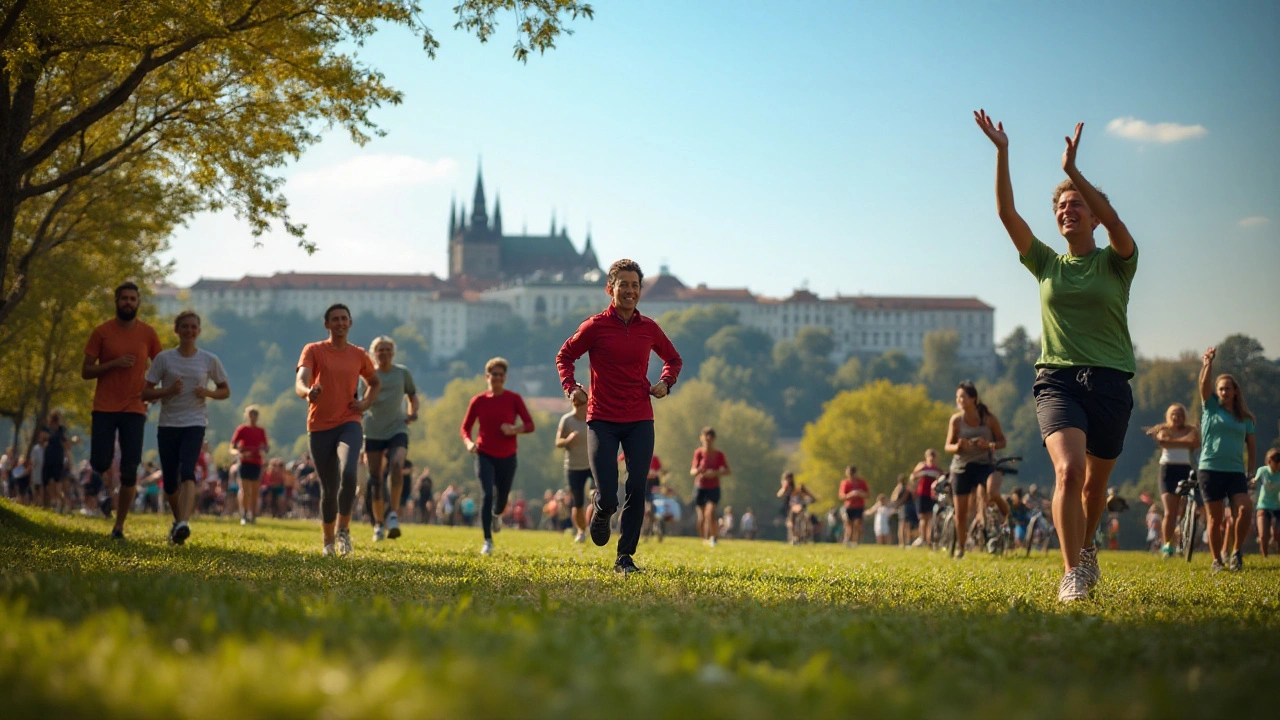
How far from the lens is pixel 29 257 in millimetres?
18969

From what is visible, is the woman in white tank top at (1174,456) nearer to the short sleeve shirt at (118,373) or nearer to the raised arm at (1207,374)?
the raised arm at (1207,374)

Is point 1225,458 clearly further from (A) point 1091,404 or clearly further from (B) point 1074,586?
(B) point 1074,586

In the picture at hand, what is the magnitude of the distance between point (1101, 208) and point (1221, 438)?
7271 millimetres

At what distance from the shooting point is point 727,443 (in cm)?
11475

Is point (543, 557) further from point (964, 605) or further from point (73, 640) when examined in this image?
point (73, 640)

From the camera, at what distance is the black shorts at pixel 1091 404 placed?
294 inches

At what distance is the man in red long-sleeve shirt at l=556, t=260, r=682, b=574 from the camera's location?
931 cm

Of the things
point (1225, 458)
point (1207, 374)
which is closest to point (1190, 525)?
point (1225, 458)

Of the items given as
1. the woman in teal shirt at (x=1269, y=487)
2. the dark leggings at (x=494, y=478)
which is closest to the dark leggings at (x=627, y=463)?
the dark leggings at (x=494, y=478)

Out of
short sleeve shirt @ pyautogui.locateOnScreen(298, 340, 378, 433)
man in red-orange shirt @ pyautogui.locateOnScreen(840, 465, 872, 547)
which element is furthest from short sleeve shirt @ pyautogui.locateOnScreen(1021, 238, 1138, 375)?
man in red-orange shirt @ pyautogui.locateOnScreen(840, 465, 872, 547)

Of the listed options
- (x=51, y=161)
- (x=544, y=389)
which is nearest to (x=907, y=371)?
(x=544, y=389)

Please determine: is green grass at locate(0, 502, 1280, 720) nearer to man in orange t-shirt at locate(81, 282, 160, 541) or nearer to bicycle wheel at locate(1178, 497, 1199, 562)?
man in orange t-shirt at locate(81, 282, 160, 541)

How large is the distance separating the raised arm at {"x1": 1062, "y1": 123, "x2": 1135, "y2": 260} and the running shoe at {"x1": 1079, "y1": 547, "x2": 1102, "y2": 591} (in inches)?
66.8

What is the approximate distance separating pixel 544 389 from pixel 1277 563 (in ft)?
585
